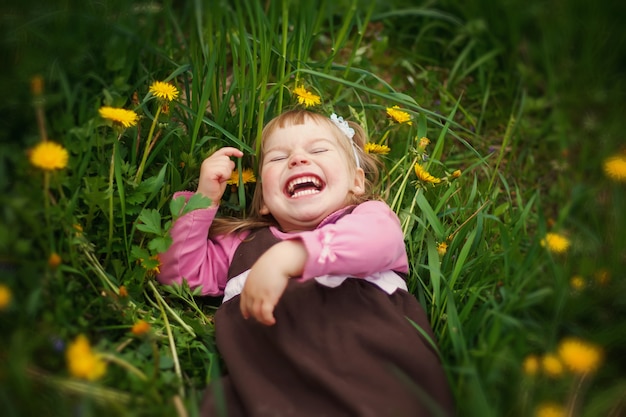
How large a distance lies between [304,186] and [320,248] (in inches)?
13.5

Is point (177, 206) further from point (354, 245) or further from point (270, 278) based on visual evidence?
point (354, 245)

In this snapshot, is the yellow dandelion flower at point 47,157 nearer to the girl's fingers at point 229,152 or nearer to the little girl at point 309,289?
the little girl at point 309,289

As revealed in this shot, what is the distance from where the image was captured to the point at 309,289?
151 centimetres

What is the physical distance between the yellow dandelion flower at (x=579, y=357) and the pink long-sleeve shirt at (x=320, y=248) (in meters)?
0.46

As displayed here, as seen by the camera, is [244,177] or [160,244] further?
[244,177]

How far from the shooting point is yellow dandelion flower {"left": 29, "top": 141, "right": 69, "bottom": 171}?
50.2 inches

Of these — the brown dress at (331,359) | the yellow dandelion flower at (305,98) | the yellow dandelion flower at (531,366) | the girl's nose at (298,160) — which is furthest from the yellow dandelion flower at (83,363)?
the yellow dandelion flower at (305,98)

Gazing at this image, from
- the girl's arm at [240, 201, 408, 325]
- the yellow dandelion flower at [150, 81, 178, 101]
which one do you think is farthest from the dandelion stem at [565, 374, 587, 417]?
the yellow dandelion flower at [150, 81, 178, 101]

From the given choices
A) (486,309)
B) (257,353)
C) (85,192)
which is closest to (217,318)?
(257,353)

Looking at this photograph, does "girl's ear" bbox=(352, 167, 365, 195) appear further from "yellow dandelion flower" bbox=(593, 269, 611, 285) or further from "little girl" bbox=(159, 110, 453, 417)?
"yellow dandelion flower" bbox=(593, 269, 611, 285)

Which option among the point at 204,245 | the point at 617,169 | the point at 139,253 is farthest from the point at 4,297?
the point at 617,169

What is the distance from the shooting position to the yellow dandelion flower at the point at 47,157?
1.28 m

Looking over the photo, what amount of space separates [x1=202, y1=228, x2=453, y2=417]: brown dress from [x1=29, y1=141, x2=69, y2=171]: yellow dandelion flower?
0.58m

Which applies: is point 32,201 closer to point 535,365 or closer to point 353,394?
point 353,394
